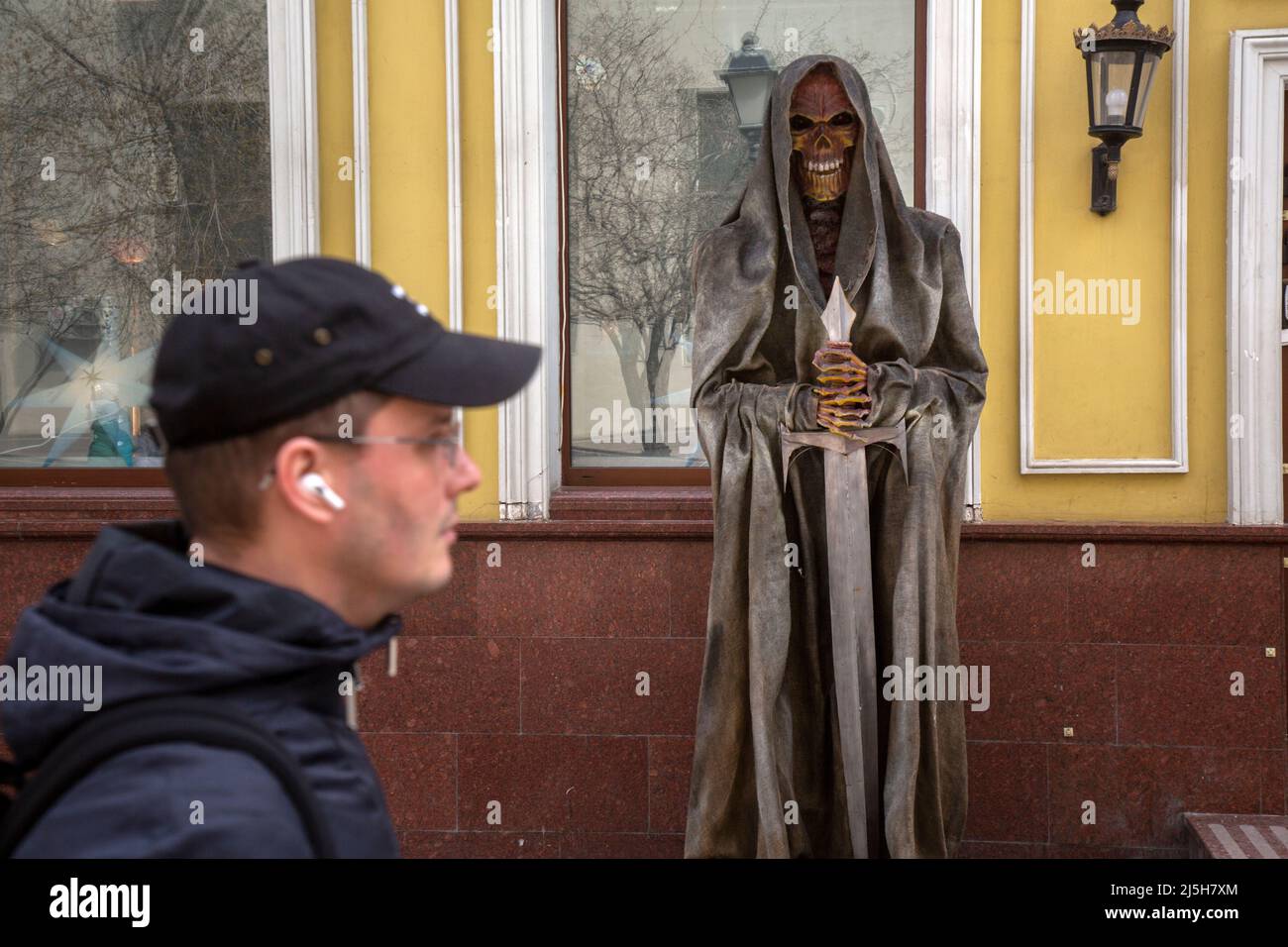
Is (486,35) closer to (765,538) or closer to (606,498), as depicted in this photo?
(606,498)

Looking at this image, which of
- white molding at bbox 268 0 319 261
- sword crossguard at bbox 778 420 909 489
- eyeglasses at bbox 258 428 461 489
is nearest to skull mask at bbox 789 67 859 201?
sword crossguard at bbox 778 420 909 489

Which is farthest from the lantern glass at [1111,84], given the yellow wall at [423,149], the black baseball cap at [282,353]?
the black baseball cap at [282,353]

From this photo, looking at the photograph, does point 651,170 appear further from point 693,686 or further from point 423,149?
point 693,686

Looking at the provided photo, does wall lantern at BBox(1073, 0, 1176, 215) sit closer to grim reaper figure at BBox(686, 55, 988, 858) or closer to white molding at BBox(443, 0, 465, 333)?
grim reaper figure at BBox(686, 55, 988, 858)

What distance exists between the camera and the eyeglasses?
52.2 inches

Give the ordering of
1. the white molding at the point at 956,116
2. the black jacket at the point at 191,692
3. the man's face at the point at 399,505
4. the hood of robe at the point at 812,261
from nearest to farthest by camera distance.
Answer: the black jacket at the point at 191,692, the man's face at the point at 399,505, the hood of robe at the point at 812,261, the white molding at the point at 956,116

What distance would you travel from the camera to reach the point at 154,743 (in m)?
1.11

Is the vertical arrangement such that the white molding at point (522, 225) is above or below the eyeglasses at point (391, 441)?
above

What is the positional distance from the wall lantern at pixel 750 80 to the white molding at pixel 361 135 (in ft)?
4.77

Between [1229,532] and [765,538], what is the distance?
6.69 feet

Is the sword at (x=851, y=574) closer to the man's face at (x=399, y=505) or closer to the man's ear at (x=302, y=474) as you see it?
the man's face at (x=399, y=505)

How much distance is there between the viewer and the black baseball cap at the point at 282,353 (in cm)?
127

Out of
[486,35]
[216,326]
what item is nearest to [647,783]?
[486,35]

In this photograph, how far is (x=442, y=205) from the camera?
5.40m
